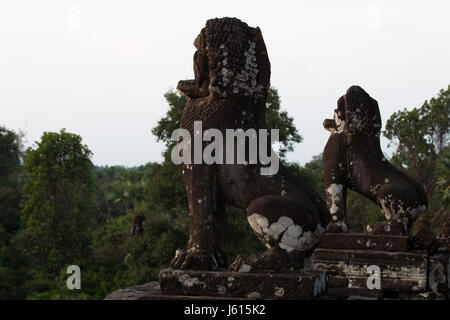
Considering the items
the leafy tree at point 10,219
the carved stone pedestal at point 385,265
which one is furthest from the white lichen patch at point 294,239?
the leafy tree at point 10,219

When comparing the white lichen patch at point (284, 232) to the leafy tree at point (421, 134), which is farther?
the leafy tree at point (421, 134)

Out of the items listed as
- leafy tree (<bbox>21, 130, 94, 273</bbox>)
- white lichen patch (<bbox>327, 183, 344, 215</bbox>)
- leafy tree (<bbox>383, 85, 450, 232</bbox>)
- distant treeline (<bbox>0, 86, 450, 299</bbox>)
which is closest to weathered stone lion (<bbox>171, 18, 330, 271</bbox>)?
white lichen patch (<bbox>327, 183, 344, 215</bbox>)

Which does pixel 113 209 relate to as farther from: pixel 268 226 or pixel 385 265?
pixel 268 226

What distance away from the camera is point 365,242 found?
6613 millimetres

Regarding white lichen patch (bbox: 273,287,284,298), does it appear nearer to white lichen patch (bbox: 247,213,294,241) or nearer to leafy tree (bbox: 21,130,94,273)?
white lichen patch (bbox: 247,213,294,241)

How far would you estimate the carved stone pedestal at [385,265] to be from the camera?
20.3ft

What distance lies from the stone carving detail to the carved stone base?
2810mm

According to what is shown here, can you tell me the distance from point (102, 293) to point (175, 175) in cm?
576

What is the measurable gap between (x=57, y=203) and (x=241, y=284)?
2068 centimetres

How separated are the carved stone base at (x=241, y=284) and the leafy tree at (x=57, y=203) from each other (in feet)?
63.4

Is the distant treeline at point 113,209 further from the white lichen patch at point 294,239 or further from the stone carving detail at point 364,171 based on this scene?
the white lichen patch at point 294,239

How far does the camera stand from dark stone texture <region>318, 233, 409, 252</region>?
6445mm

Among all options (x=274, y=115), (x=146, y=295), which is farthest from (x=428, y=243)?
(x=274, y=115)
